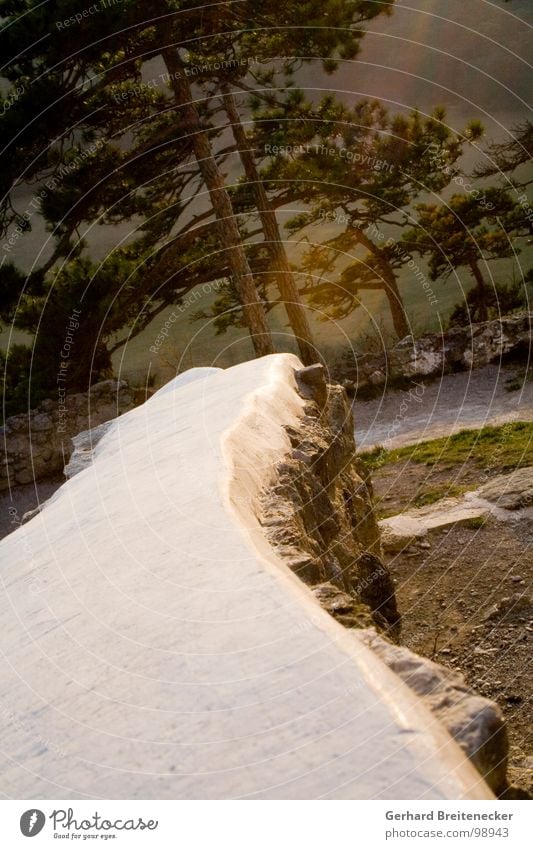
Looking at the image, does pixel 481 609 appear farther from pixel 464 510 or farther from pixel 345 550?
pixel 464 510

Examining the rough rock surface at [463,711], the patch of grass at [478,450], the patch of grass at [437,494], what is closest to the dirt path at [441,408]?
the patch of grass at [478,450]

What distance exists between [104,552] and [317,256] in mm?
14851

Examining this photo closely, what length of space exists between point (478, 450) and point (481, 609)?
316 cm

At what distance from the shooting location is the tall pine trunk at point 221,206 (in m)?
12.7

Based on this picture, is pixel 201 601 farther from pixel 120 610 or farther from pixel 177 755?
pixel 177 755

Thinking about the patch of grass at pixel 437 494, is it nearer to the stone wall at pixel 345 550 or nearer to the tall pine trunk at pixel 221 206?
the stone wall at pixel 345 550

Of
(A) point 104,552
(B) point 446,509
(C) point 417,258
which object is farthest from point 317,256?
(A) point 104,552

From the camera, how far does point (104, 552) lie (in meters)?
3.02

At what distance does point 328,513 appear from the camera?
3914mm

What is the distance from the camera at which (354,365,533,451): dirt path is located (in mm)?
8977

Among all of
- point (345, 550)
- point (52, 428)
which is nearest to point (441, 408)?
point (52, 428)

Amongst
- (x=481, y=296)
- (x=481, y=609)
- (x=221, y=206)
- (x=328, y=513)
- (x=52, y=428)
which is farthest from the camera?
(x=481, y=296)
